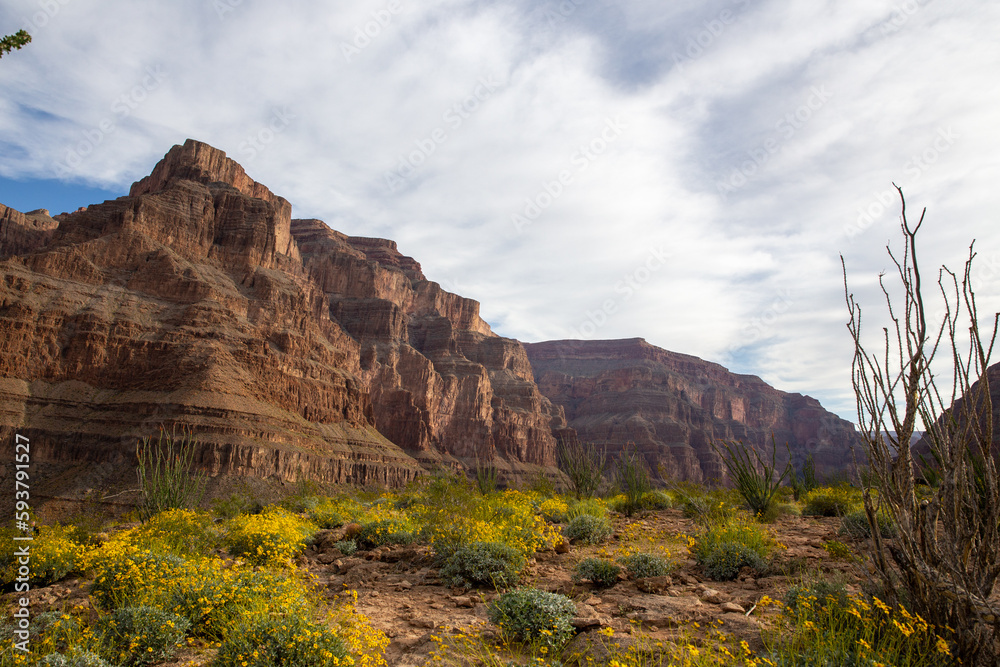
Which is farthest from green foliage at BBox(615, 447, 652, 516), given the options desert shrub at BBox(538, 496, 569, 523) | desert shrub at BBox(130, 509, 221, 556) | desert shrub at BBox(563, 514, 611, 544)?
desert shrub at BBox(130, 509, 221, 556)

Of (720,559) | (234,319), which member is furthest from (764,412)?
(720,559)


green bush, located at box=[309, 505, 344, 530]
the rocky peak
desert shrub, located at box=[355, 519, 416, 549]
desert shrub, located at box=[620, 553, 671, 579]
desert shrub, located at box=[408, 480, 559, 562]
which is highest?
the rocky peak

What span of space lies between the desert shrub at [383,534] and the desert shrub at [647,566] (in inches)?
198

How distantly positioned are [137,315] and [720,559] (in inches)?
3222

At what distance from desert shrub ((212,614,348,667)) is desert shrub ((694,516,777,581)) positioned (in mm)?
5314

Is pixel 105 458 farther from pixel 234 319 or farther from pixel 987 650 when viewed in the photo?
pixel 987 650

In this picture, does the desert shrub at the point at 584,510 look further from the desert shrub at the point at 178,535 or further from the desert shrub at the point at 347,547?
the desert shrub at the point at 178,535

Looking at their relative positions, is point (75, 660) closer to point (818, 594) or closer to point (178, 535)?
point (178, 535)

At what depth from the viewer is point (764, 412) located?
19975cm

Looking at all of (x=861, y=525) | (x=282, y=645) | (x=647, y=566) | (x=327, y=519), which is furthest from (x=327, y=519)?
(x=861, y=525)

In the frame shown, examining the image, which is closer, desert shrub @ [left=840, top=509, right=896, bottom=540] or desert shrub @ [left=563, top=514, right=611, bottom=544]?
desert shrub @ [left=840, top=509, right=896, bottom=540]

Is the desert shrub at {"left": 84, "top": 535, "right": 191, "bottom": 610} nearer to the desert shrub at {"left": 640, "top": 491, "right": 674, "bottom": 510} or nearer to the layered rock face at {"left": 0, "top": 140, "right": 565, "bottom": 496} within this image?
the desert shrub at {"left": 640, "top": 491, "right": 674, "bottom": 510}

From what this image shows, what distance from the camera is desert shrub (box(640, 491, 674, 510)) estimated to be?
1719cm

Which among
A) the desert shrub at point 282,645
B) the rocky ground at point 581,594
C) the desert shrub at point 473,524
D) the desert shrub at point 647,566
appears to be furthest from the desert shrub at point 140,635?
the desert shrub at point 647,566
